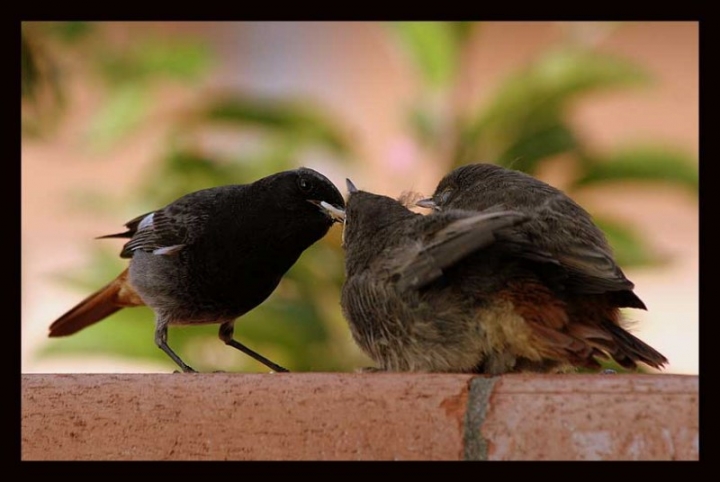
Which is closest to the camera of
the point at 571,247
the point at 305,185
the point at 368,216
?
the point at 571,247

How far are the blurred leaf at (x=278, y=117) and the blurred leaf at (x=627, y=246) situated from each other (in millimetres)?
1831

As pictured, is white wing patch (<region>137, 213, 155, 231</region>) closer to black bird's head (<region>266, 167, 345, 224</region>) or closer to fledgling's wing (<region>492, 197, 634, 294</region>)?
black bird's head (<region>266, 167, 345, 224</region>)

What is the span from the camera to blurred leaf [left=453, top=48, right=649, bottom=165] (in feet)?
22.4

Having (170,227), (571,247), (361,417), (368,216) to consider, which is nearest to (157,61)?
(170,227)

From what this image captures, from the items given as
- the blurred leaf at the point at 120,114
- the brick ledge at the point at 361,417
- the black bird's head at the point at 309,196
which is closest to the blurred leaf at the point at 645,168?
the black bird's head at the point at 309,196

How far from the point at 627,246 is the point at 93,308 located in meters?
3.17

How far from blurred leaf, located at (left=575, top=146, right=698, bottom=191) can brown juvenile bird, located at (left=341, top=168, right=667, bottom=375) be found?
11.5ft

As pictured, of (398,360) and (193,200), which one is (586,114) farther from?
(398,360)

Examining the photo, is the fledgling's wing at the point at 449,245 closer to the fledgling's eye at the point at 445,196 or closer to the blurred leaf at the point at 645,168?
the fledgling's eye at the point at 445,196

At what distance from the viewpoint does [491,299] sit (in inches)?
122

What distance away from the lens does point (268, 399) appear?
290 cm

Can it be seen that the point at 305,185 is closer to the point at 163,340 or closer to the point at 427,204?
the point at 427,204

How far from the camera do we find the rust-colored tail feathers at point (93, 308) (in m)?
5.35

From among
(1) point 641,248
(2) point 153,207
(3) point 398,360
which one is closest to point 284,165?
(2) point 153,207
